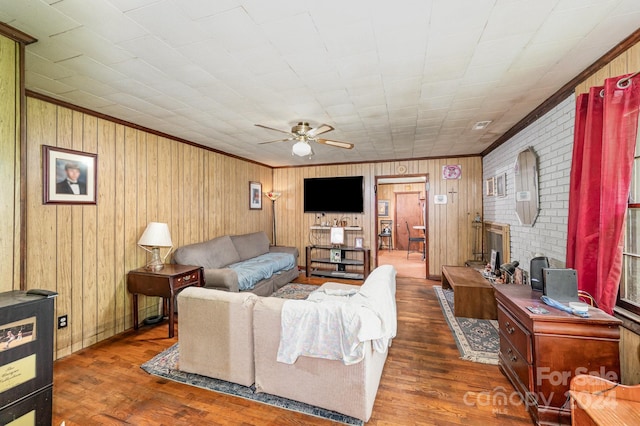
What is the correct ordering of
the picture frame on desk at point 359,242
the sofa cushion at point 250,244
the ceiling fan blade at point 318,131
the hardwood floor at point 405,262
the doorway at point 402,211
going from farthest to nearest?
the doorway at point 402,211
the hardwood floor at point 405,262
the picture frame on desk at point 359,242
the sofa cushion at point 250,244
the ceiling fan blade at point 318,131

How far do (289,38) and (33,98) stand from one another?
256 cm

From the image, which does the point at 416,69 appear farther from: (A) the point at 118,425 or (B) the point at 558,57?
(A) the point at 118,425

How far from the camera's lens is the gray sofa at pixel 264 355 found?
1782 mm

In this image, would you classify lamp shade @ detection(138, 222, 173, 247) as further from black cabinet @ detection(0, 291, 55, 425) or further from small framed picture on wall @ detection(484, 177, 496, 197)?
small framed picture on wall @ detection(484, 177, 496, 197)

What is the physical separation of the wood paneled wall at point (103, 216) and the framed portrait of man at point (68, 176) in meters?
0.05

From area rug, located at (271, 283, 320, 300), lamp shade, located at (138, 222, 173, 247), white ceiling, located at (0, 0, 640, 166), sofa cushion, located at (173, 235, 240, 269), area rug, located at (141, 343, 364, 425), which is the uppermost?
white ceiling, located at (0, 0, 640, 166)

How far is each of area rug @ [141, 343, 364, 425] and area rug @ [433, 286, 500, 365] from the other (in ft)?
4.99

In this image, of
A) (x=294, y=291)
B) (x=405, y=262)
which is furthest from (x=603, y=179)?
(x=405, y=262)

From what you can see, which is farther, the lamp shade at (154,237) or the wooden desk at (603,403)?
the lamp shade at (154,237)

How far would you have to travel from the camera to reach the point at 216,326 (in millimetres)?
2121

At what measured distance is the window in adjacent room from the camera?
5.60 feet

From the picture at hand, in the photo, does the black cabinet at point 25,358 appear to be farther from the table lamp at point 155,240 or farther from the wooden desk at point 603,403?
the wooden desk at point 603,403

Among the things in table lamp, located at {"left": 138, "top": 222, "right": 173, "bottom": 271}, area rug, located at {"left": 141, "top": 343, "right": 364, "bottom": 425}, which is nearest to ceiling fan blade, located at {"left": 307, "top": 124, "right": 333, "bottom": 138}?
table lamp, located at {"left": 138, "top": 222, "right": 173, "bottom": 271}

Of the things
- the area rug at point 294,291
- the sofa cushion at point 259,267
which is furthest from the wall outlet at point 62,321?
the area rug at point 294,291
